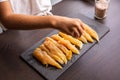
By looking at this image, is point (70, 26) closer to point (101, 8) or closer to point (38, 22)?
point (38, 22)

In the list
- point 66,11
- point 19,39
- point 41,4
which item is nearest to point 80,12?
point 66,11

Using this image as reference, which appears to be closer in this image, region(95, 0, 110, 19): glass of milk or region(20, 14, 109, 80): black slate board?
region(20, 14, 109, 80): black slate board

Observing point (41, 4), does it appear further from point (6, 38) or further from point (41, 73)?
point (41, 73)

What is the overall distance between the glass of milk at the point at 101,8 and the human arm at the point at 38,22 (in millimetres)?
235

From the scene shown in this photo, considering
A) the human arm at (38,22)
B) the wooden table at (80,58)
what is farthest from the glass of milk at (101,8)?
the human arm at (38,22)

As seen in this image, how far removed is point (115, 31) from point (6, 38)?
476 millimetres

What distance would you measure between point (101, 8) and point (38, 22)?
0.33 meters

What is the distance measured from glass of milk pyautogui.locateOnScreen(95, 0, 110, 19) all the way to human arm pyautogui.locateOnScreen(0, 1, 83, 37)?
0.23 m

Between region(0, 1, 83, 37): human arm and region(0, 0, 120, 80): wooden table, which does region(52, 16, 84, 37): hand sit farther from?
region(0, 0, 120, 80): wooden table

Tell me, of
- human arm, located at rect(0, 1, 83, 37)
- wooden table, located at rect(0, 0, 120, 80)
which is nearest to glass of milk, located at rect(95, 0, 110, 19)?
wooden table, located at rect(0, 0, 120, 80)

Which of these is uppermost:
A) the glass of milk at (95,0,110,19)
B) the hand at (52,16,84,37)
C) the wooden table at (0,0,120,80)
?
the hand at (52,16,84,37)

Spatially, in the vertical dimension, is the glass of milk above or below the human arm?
below

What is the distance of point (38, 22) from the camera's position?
2.36 ft

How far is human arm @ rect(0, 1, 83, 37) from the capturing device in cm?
69
